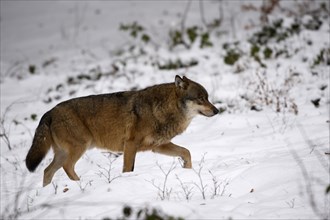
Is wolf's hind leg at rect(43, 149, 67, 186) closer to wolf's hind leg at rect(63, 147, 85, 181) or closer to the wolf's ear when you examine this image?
wolf's hind leg at rect(63, 147, 85, 181)

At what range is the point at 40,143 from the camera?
6.71m

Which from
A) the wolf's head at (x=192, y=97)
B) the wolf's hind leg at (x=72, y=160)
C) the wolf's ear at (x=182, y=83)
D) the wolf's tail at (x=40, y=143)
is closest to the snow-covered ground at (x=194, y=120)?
the wolf's hind leg at (x=72, y=160)

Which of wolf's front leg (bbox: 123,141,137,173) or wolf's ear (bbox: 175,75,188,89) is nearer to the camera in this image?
wolf's front leg (bbox: 123,141,137,173)

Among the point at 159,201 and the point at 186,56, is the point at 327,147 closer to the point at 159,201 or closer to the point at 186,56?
the point at 159,201

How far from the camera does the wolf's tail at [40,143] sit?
254 inches

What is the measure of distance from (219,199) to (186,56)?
30.6ft

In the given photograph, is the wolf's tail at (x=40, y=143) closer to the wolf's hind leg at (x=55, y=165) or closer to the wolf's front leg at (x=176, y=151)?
the wolf's hind leg at (x=55, y=165)

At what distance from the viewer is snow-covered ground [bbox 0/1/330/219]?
482cm

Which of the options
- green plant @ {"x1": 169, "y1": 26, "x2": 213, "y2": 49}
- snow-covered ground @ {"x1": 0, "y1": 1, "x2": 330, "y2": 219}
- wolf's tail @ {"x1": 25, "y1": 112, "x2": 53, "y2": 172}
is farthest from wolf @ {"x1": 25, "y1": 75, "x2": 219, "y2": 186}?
green plant @ {"x1": 169, "y1": 26, "x2": 213, "y2": 49}

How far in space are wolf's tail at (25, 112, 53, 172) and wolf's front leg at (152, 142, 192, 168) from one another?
1685 millimetres

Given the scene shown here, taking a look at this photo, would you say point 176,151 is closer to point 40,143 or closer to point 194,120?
point 40,143

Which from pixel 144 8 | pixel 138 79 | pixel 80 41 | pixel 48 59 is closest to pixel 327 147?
pixel 138 79

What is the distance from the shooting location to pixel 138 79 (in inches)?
497

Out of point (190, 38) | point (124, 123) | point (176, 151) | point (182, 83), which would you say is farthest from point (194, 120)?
point (190, 38)
